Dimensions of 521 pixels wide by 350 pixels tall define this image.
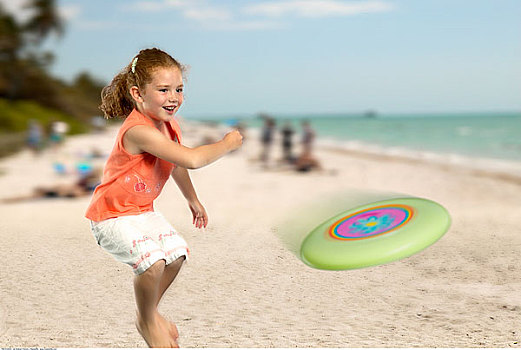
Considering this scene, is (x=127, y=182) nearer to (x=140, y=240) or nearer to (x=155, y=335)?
(x=140, y=240)

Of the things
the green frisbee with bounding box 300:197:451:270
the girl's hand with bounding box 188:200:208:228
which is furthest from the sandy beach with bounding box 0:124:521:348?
→ the girl's hand with bounding box 188:200:208:228

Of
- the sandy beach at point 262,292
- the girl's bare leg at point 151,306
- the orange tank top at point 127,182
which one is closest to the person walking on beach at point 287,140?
the sandy beach at point 262,292

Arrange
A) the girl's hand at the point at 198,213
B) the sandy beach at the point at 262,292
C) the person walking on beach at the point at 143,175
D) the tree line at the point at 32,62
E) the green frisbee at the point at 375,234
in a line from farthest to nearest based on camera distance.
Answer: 1. the tree line at the point at 32,62
2. the green frisbee at the point at 375,234
3. the sandy beach at the point at 262,292
4. the girl's hand at the point at 198,213
5. the person walking on beach at the point at 143,175

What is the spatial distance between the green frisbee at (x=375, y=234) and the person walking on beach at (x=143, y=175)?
1383 mm

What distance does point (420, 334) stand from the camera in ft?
11.4

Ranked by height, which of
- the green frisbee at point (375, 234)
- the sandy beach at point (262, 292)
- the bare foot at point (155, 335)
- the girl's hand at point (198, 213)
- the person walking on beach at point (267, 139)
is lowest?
the person walking on beach at point (267, 139)

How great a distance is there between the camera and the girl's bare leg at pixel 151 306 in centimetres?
264

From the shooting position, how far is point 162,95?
103 inches

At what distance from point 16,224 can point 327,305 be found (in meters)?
4.42

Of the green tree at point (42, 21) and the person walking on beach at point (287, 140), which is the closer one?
the person walking on beach at point (287, 140)

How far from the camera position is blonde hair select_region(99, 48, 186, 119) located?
8.63 feet

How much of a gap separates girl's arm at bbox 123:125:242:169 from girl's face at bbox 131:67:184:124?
0.12 meters

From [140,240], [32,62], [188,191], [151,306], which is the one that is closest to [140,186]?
[140,240]

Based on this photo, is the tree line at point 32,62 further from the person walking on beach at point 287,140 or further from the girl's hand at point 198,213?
the girl's hand at point 198,213
